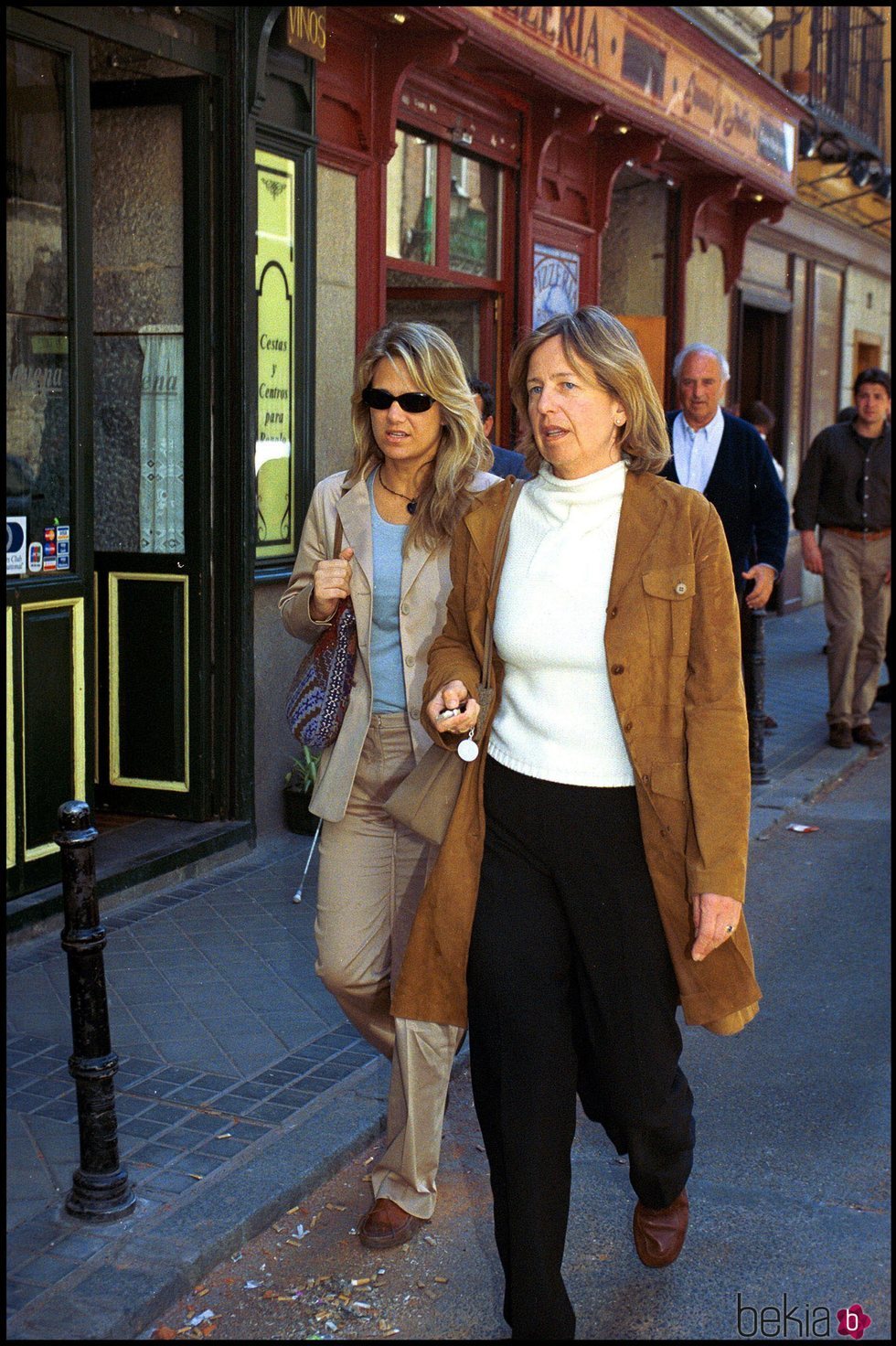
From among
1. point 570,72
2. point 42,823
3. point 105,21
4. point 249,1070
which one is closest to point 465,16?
point 570,72

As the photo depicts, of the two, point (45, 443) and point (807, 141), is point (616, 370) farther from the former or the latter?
point (807, 141)

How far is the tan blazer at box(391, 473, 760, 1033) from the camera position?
3.15 metres

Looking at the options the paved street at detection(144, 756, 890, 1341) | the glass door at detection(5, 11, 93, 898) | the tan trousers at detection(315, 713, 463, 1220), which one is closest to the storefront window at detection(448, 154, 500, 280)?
the glass door at detection(5, 11, 93, 898)

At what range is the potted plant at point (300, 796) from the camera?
284 inches

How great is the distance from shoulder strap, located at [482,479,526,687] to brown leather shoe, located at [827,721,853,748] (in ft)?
22.8

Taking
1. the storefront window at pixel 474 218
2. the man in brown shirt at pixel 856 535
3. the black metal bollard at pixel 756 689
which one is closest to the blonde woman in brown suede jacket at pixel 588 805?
the black metal bollard at pixel 756 689

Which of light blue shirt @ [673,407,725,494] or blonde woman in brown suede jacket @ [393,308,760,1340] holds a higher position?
light blue shirt @ [673,407,725,494]

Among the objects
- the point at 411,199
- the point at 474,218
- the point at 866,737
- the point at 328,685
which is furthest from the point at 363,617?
the point at 866,737

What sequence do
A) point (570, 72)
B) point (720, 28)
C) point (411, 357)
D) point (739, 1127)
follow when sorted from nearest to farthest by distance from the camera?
point (411, 357), point (739, 1127), point (570, 72), point (720, 28)

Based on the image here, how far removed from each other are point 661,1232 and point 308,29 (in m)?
5.43

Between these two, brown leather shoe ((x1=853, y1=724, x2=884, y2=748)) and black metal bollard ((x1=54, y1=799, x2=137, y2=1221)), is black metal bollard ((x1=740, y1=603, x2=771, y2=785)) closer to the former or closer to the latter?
brown leather shoe ((x1=853, y1=724, x2=884, y2=748))

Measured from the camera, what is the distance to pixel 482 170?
972 centimetres

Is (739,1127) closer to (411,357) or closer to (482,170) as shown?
(411,357)

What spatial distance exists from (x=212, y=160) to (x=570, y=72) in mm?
3543
